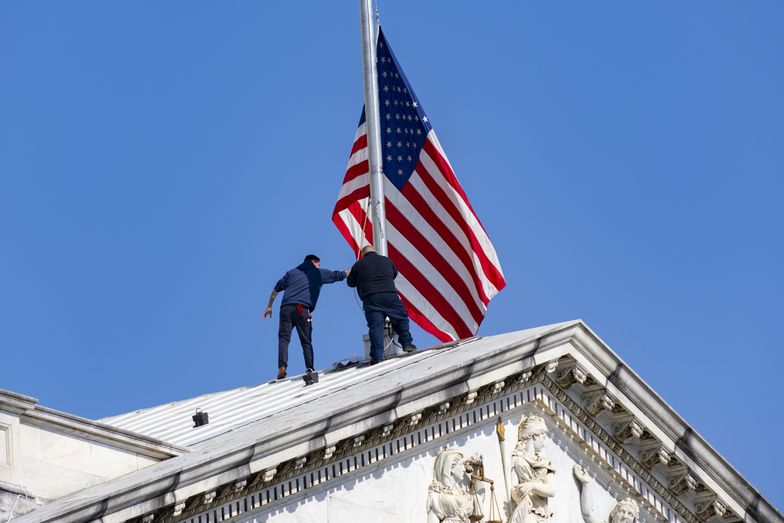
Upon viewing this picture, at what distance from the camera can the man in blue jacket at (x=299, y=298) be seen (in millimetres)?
45844

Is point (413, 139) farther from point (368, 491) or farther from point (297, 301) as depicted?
point (368, 491)

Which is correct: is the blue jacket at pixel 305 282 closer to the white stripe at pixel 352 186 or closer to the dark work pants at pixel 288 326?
the dark work pants at pixel 288 326

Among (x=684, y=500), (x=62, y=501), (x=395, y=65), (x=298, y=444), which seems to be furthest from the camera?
(x=395, y=65)

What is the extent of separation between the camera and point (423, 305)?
47344mm

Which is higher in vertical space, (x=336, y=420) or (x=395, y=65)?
(x=395, y=65)

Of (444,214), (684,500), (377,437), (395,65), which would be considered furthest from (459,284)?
(377,437)

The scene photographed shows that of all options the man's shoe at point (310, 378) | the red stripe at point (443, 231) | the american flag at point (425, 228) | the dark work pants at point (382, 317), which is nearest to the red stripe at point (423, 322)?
the american flag at point (425, 228)

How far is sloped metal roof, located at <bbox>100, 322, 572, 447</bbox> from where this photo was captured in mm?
40906

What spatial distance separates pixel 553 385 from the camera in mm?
38344

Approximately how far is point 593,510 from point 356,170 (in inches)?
467

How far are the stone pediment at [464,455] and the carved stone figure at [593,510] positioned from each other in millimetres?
29

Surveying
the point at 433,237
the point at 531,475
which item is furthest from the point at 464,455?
the point at 433,237

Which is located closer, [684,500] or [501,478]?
[501,478]

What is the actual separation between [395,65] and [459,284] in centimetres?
462
